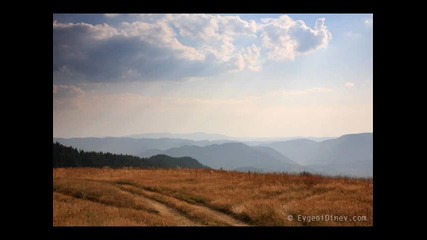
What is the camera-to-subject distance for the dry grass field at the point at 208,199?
20.4 metres

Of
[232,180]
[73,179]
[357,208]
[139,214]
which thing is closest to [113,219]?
[139,214]

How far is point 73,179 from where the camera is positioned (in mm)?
24688

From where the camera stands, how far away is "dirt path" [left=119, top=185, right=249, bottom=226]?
67.6 ft

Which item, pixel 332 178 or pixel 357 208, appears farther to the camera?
pixel 332 178

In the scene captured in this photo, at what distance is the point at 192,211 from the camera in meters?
21.6

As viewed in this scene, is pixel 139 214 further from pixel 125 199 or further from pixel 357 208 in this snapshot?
pixel 357 208

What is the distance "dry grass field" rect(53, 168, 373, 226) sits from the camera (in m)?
20.4

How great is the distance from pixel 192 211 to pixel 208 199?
153 cm

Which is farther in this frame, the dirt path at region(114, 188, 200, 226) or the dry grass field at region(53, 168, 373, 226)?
the dirt path at region(114, 188, 200, 226)

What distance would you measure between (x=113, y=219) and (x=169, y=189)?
14.3 feet

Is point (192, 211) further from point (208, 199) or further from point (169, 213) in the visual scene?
point (208, 199)
